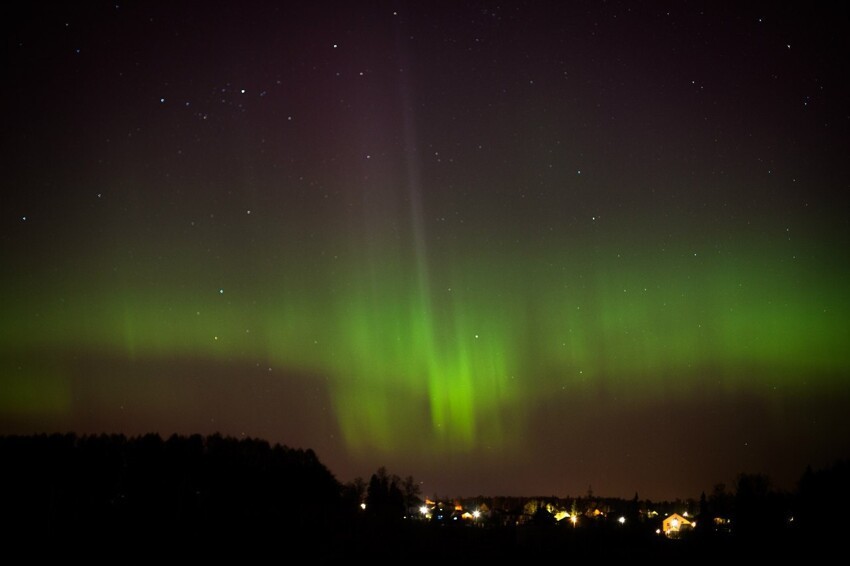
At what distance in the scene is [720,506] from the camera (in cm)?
7606

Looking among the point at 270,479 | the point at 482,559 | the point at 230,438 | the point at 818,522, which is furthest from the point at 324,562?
the point at 230,438

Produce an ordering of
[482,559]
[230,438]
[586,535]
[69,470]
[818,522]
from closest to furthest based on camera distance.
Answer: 1. [482,559]
2. [586,535]
3. [818,522]
4. [69,470]
5. [230,438]

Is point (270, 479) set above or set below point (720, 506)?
above

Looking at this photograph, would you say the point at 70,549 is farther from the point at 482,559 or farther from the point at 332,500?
→ the point at 332,500

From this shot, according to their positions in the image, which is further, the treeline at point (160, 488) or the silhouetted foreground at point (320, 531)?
the treeline at point (160, 488)

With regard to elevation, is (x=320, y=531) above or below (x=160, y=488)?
below

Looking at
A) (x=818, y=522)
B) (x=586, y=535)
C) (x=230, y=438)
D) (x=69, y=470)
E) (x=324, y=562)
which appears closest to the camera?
(x=324, y=562)

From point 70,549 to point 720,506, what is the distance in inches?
2790

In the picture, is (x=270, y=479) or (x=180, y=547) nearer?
(x=180, y=547)

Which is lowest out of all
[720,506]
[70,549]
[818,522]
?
[720,506]

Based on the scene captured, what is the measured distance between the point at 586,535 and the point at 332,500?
1654 inches

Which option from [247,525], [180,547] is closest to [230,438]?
[247,525]

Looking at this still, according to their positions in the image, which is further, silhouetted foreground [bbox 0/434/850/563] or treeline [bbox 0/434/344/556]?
treeline [bbox 0/434/344/556]

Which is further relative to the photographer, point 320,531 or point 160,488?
point 160,488
